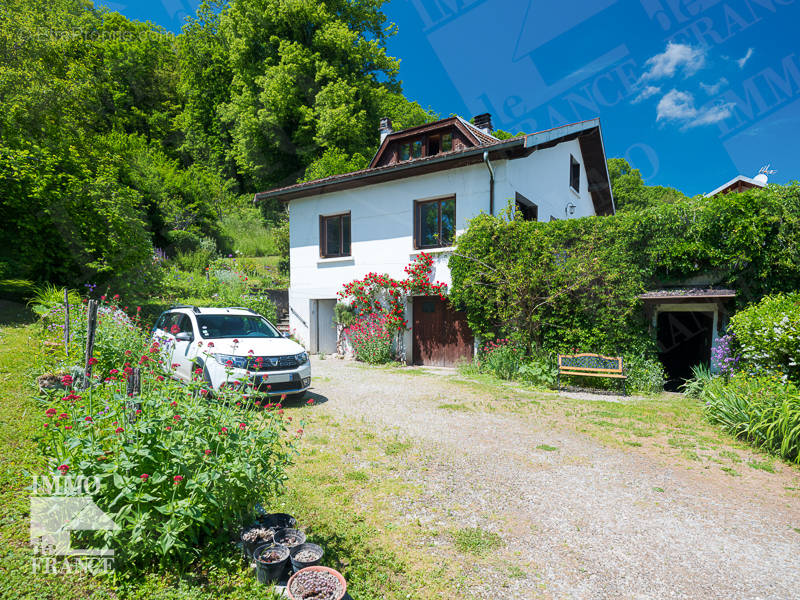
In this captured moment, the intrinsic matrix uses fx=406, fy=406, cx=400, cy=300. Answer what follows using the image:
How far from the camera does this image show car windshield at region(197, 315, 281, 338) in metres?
7.44

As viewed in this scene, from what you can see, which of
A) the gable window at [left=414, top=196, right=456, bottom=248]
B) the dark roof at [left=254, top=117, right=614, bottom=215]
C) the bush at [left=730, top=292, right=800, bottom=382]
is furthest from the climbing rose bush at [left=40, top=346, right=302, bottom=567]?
the dark roof at [left=254, top=117, right=614, bottom=215]

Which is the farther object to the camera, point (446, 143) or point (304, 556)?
point (446, 143)

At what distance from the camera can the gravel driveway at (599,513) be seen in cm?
291

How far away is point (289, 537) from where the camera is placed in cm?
286

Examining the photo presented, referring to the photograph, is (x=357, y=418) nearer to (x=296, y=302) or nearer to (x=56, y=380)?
(x=56, y=380)

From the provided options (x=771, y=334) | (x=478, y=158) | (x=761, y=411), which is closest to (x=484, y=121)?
(x=478, y=158)

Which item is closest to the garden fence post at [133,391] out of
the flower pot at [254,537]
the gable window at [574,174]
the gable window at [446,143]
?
the flower pot at [254,537]

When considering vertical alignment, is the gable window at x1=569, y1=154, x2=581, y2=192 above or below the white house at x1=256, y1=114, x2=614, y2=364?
above

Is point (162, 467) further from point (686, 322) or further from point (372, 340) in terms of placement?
point (686, 322)

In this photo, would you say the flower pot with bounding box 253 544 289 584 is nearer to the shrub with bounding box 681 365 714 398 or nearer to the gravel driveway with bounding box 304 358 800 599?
the gravel driveway with bounding box 304 358 800 599

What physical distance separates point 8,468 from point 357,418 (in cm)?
427

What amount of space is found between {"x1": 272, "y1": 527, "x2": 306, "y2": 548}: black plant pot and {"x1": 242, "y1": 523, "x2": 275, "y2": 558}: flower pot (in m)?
0.05

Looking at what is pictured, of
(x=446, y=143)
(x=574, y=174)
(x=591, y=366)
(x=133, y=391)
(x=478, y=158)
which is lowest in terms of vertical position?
(x=591, y=366)

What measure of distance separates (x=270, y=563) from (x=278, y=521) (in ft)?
1.63
